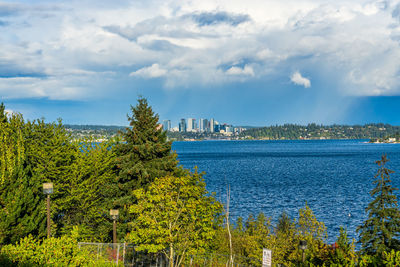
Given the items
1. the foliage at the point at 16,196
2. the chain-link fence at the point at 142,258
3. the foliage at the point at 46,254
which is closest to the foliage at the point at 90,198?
the foliage at the point at 16,196

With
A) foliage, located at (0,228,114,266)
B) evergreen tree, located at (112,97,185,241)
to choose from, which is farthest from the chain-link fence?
foliage, located at (0,228,114,266)

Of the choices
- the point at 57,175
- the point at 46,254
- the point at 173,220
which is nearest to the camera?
the point at 46,254

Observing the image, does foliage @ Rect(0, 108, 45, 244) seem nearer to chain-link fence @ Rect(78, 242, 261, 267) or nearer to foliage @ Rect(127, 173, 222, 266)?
chain-link fence @ Rect(78, 242, 261, 267)

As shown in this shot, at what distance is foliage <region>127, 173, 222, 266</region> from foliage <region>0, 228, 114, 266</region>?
7205 millimetres

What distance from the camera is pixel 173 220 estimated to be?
2172 cm

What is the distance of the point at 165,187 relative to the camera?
2256 centimetres

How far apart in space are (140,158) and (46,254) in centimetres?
1842

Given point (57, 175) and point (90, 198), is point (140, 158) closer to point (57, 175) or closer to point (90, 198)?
point (90, 198)

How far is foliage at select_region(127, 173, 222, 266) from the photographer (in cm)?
2109

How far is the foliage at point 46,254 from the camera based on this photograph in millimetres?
12598

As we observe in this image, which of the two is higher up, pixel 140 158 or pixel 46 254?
pixel 140 158

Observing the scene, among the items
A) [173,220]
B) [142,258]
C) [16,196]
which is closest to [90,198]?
[16,196]

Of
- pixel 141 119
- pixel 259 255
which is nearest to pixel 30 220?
pixel 141 119

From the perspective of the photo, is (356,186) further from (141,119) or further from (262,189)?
(141,119)
